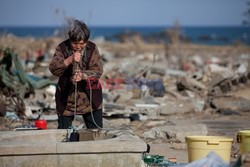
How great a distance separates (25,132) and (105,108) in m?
5.02

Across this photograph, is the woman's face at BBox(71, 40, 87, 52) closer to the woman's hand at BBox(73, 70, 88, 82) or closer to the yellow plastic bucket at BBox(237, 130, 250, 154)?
the woman's hand at BBox(73, 70, 88, 82)

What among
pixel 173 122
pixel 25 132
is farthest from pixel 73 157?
pixel 173 122

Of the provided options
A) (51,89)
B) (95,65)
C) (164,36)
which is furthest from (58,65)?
(164,36)

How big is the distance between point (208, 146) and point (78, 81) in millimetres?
1794

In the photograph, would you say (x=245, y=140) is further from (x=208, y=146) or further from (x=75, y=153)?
(x=75, y=153)

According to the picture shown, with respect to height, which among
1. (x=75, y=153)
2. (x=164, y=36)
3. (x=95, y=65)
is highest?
(x=95, y=65)

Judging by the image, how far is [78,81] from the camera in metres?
7.46

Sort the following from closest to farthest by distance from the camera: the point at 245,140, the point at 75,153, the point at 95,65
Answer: the point at 75,153, the point at 245,140, the point at 95,65

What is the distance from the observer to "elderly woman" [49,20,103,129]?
7430 millimetres

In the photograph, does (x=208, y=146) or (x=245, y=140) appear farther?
(x=245, y=140)

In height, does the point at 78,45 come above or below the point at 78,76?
above

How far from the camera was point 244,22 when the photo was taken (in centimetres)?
2106

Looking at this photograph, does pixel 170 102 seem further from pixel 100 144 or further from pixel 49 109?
pixel 100 144

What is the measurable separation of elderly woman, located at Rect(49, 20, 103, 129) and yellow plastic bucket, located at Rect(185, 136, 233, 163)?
1.42 metres
